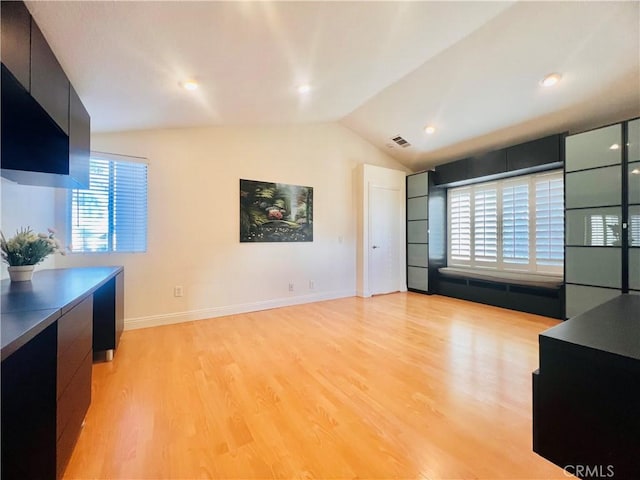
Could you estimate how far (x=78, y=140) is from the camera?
1906 millimetres

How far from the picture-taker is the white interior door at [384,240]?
4.83m

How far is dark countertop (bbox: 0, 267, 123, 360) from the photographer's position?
789 mm

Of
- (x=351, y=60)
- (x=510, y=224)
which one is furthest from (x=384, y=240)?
(x=351, y=60)

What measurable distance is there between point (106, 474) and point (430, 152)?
212 inches

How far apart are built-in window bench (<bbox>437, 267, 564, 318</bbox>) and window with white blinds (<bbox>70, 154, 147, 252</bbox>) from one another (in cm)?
472

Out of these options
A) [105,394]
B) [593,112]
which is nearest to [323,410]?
[105,394]

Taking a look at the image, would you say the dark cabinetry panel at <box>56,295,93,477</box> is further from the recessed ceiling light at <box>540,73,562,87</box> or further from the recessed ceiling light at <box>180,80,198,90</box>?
the recessed ceiling light at <box>540,73,562,87</box>

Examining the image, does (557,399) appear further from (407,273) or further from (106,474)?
(407,273)

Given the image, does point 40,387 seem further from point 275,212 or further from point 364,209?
point 364,209

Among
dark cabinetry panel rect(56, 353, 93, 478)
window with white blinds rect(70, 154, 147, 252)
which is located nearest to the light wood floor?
dark cabinetry panel rect(56, 353, 93, 478)

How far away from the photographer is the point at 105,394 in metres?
1.78

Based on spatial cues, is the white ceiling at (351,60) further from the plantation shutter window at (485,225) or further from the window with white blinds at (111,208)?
the plantation shutter window at (485,225)

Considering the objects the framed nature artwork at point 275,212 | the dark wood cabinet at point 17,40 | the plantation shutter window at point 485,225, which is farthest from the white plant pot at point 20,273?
the plantation shutter window at point 485,225

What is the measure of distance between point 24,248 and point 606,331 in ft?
9.40
